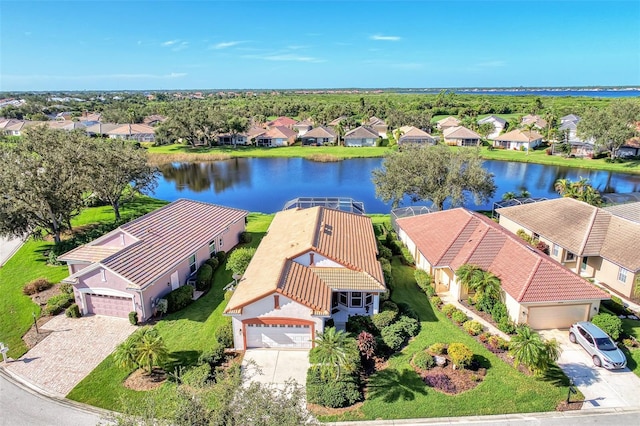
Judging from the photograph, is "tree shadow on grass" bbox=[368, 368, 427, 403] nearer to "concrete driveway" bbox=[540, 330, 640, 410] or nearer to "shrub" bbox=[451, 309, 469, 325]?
"shrub" bbox=[451, 309, 469, 325]

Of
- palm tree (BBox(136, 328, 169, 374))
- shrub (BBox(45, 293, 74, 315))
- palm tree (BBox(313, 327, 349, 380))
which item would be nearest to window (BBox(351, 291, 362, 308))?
palm tree (BBox(313, 327, 349, 380))

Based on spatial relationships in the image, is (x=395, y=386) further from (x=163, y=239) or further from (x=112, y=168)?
(x=112, y=168)

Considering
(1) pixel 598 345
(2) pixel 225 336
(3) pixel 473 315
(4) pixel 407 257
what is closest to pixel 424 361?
(3) pixel 473 315

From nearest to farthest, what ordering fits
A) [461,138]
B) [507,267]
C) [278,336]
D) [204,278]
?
[278,336] → [507,267] → [204,278] → [461,138]

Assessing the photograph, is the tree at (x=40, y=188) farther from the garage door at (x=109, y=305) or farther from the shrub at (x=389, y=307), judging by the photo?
the shrub at (x=389, y=307)

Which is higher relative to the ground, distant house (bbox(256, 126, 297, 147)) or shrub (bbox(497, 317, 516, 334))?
distant house (bbox(256, 126, 297, 147))

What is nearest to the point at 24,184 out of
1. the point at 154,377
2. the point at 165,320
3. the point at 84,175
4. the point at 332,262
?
the point at 84,175
